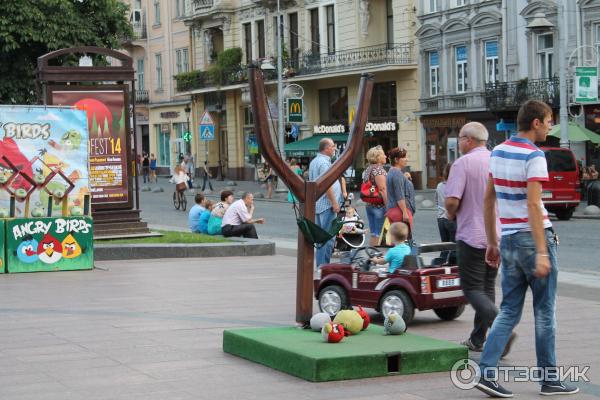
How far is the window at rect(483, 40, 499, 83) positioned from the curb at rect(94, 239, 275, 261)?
87.9 feet

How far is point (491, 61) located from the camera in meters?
45.4

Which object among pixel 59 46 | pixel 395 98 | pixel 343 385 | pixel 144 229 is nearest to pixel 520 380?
pixel 343 385

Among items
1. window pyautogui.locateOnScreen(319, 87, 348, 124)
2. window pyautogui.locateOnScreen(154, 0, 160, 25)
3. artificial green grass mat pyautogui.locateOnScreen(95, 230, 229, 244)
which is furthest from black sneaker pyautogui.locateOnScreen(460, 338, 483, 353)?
window pyautogui.locateOnScreen(154, 0, 160, 25)

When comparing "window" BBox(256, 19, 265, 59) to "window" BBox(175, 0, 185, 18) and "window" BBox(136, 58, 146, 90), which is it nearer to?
"window" BBox(175, 0, 185, 18)

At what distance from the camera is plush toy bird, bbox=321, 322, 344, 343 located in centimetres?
896

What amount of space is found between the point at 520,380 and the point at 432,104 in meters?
40.7

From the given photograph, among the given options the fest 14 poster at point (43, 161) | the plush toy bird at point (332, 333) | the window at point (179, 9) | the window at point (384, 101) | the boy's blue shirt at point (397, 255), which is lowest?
the plush toy bird at point (332, 333)

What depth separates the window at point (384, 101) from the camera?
51.6 metres

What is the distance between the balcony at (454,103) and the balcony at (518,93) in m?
1.42

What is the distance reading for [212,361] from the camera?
926cm

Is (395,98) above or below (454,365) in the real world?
above

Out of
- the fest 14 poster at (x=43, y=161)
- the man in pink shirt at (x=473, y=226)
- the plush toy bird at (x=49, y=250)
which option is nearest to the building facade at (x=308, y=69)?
the fest 14 poster at (x=43, y=161)

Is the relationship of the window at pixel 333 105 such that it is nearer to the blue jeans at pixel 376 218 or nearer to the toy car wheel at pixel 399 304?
the blue jeans at pixel 376 218

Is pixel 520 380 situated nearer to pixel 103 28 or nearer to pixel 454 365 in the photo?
pixel 454 365
